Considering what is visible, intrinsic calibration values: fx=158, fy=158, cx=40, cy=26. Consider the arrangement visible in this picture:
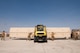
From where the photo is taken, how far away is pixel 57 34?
49844 millimetres

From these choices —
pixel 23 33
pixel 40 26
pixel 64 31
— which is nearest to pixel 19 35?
pixel 23 33

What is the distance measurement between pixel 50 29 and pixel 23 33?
29.2 ft

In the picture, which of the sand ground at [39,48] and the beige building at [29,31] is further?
the beige building at [29,31]

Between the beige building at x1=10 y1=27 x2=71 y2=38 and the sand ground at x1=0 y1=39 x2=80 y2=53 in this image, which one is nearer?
the sand ground at x1=0 y1=39 x2=80 y2=53

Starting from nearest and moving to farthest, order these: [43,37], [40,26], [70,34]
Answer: [43,37] < [40,26] < [70,34]

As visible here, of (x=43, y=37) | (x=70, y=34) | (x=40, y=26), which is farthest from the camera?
(x=70, y=34)

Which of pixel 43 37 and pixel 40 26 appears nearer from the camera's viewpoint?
pixel 43 37

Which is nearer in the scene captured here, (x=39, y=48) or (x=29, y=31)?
(x=39, y=48)

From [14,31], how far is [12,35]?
56.4 inches

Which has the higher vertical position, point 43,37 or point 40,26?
point 40,26

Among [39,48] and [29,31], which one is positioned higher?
[29,31]

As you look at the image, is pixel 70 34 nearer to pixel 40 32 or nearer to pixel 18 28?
pixel 18 28

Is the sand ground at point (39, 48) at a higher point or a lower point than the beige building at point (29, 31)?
lower

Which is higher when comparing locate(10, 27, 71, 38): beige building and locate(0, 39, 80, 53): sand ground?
locate(10, 27, 71, 38): beige building
